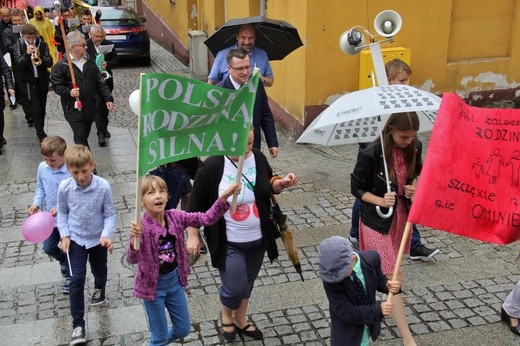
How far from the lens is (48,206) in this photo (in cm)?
550

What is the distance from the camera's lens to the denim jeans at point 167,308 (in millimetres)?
4363

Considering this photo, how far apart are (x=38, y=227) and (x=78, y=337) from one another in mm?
887

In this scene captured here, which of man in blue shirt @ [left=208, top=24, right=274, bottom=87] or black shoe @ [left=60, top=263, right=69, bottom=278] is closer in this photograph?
black shoe @ [left=60, top=263, right=69, bottom=278]

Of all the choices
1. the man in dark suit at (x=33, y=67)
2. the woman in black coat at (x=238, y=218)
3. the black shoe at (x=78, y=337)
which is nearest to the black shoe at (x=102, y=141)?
the man in dark suit at (x=33, y=67)

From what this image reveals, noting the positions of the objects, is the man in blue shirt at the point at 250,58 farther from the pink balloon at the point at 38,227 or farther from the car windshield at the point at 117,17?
the car windshield at the point at 117,17

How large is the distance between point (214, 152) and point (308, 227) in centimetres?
321

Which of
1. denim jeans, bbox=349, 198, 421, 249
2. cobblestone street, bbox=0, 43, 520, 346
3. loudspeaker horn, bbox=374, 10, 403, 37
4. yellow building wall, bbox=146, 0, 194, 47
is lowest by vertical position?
cobblestone street, bbox=0, 43, 520, 346

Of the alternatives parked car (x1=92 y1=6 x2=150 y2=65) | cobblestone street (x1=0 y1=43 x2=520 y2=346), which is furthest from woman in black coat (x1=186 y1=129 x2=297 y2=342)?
parked car (x1=92 y1=6 x2=150 y2=65)

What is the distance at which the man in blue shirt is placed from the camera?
7.32 metres

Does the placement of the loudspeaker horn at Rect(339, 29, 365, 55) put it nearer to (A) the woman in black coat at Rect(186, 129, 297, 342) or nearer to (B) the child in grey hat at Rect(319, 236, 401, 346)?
(A) the woman in black coat at Rect(186, 129, 297, 342)

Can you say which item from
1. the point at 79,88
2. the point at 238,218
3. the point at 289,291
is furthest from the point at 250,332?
the point at 79,88

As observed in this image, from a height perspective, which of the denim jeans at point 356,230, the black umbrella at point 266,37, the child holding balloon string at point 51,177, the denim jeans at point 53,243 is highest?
the black umbrella at point 266,37

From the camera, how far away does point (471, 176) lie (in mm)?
4070

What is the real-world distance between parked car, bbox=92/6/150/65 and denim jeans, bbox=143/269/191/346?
44.0ft
